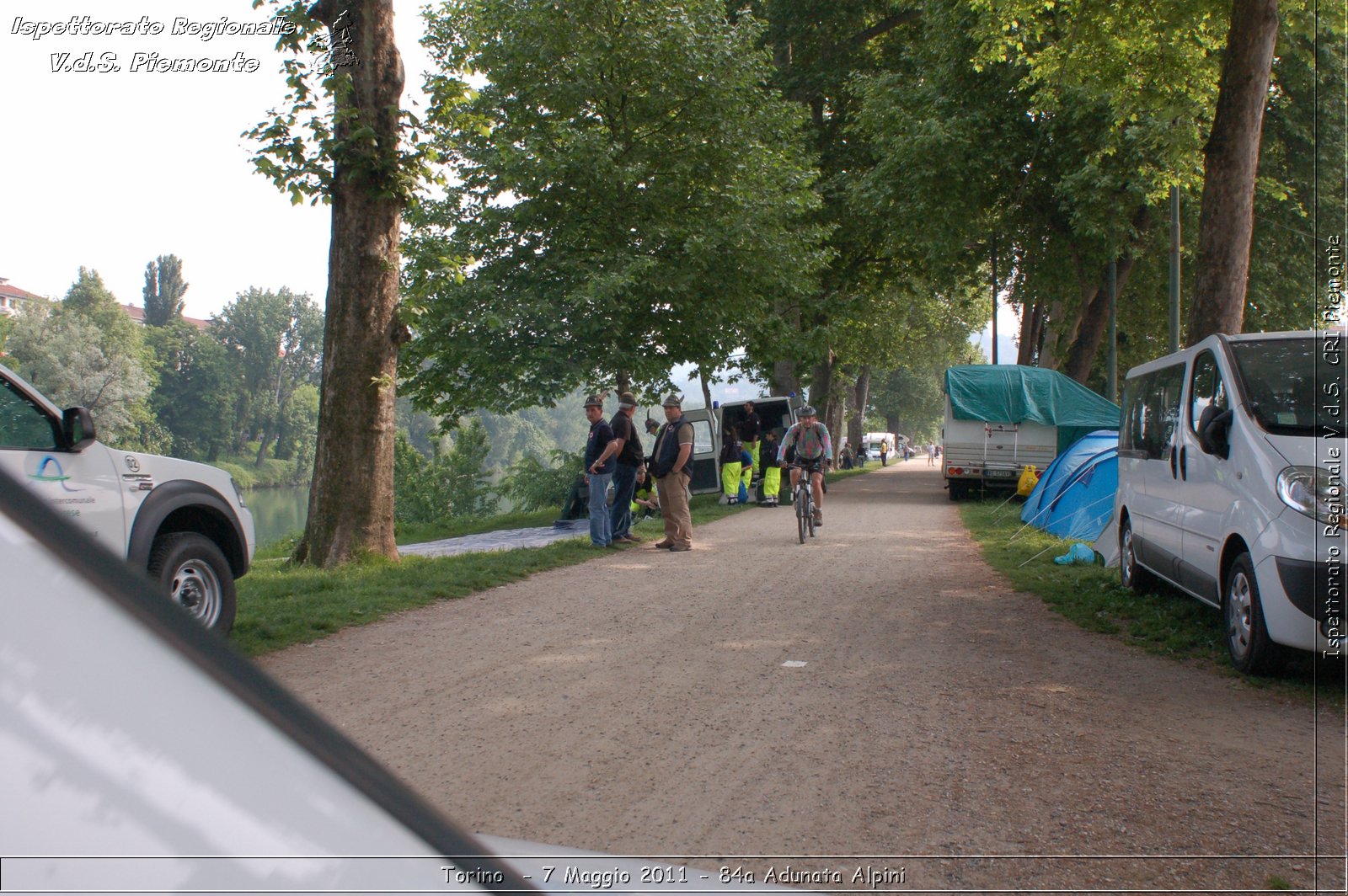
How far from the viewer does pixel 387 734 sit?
448cm

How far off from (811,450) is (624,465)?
8.81ft

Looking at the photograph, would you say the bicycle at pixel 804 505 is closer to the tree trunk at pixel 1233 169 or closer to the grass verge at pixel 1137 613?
the grass verge at pixel 1137 613

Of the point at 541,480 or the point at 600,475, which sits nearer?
the point at 600,475

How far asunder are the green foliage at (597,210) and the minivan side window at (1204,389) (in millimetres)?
12588

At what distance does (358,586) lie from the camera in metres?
8.56

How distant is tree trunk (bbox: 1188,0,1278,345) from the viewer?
30.2 feet

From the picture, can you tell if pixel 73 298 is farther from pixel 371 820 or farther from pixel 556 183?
pixel 556 183

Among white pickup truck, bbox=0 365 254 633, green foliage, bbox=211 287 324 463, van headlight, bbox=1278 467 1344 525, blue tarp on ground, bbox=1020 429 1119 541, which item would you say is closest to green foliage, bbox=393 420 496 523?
blue tarp on ground, bbox=1020 429 1119 541

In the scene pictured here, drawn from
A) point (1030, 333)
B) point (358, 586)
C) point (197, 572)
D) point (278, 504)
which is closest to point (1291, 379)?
point (197, 572)

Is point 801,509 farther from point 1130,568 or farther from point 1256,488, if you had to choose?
point 1256,488

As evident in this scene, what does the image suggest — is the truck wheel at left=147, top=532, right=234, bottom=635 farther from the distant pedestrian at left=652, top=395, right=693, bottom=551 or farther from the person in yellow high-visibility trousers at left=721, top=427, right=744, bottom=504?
the person in yellow high-visibility trousers at left=721, top=427, right=744, bottom=504

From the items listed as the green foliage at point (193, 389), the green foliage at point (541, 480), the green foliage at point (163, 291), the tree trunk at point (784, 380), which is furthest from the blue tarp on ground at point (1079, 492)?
the tree trunk at point (784, 380)

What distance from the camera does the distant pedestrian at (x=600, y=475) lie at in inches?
477

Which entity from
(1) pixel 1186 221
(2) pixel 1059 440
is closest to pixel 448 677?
(2) pixel 1059 440
